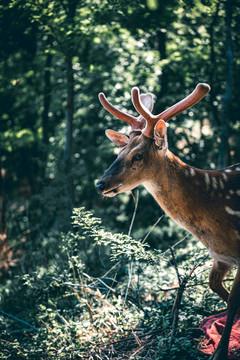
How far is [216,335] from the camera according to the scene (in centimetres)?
290

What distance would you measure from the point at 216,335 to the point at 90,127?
5238 millimetres

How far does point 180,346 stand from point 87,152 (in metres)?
5.06

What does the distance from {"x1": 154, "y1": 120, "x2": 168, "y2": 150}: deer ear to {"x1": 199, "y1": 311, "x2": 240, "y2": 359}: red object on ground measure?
1482 millimetres

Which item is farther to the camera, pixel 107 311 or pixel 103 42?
pixel 103 42

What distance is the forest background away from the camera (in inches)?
158

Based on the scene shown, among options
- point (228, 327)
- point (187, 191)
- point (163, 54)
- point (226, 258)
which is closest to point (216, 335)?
point (228, 327)

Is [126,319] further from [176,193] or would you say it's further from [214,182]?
[214,182]

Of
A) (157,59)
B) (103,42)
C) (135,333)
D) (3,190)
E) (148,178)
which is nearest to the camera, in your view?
(148,178)

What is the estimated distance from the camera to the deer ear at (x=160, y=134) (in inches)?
106

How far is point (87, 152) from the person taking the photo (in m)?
7.44

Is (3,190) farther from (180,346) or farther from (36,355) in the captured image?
(180,346)

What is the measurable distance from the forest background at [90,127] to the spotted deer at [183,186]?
673mm

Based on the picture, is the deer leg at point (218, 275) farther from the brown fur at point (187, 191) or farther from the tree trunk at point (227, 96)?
the tree trunk at point (227, 96)

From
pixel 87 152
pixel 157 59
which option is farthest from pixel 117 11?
pixel 87 152
